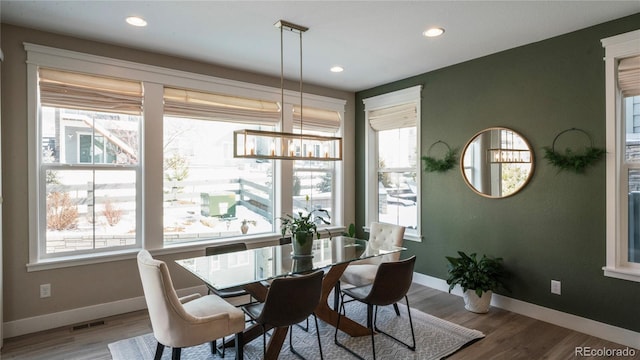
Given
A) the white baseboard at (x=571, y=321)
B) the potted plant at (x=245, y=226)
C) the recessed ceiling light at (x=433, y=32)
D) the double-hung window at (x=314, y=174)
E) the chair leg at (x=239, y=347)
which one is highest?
the recessed ceiling light at (x=433, y=32)

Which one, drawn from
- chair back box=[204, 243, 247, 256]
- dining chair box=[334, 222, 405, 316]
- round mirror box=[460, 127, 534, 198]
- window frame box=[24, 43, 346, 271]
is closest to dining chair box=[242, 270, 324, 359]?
dining chair box=[334, 222, 405, 316]

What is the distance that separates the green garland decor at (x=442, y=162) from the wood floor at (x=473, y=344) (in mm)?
1627

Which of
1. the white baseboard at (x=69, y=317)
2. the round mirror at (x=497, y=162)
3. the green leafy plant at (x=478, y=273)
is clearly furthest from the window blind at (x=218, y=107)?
the green leafy plant at (x=478, y=273)

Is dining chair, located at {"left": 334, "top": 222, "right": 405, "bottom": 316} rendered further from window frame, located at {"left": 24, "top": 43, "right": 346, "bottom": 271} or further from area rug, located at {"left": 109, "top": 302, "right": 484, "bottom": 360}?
window frame, located at {"left": 24, "top": 43, "right": 346, "bottom": 271}

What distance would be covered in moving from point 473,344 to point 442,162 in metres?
2.08

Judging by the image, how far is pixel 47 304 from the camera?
3215mm

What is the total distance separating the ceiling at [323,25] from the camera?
2.71 meters

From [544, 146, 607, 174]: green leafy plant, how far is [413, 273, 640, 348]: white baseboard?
133 cm

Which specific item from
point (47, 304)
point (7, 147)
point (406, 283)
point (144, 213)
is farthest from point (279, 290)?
point (7, 147)

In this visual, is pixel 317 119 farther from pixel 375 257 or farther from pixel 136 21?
pixel 136 21

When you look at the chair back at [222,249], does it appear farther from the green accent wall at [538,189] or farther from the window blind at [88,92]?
the green accent wall at [538,189]

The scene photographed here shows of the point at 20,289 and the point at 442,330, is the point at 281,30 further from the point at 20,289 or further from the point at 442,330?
the point at 20,289

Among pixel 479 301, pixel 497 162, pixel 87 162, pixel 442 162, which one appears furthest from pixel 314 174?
pixel 87 162

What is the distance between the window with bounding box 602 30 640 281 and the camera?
2.96 metres
